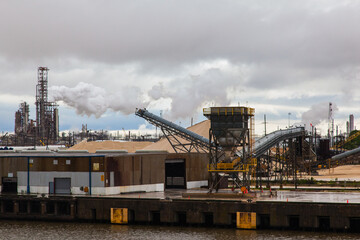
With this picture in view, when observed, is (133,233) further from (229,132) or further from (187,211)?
(229,132)

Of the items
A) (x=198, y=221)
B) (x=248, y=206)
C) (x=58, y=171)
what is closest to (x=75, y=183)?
(x=58, y=171)

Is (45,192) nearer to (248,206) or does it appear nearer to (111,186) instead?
(111,186)

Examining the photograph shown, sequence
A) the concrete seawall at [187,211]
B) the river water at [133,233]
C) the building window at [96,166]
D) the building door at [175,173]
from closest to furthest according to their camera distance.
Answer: the river water at [133,233] < the concrete seawall at [187,211] < the building window at [96,166] < the building door at [175,173]

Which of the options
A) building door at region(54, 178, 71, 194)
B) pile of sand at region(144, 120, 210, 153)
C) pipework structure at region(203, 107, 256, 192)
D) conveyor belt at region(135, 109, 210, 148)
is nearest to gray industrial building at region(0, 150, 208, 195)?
building door at region(54, 178, 71, 194)

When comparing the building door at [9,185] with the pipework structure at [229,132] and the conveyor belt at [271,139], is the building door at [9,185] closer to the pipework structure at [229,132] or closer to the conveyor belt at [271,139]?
the pipework structure at [229,132]

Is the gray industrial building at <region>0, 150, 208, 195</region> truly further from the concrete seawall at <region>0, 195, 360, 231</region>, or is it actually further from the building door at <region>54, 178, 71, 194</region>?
the concrete seawall at <region>0, 195, 360, 231</region>

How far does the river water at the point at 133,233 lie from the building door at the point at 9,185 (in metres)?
8.82

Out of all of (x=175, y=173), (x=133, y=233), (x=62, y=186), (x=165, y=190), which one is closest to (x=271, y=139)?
(x=175, y=173)

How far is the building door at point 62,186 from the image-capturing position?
6519cm

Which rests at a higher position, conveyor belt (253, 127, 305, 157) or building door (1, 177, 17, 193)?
conveyor belt (253, 127, 305, 157)

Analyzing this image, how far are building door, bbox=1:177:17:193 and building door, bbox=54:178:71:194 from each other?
248 inches

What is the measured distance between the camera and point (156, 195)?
2461 inches

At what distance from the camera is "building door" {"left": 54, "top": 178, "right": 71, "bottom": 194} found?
6519cm

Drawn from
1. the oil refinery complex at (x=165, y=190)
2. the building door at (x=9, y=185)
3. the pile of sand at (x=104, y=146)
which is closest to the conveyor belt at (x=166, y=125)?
the oil refinery complex at (x=165, y=190)
